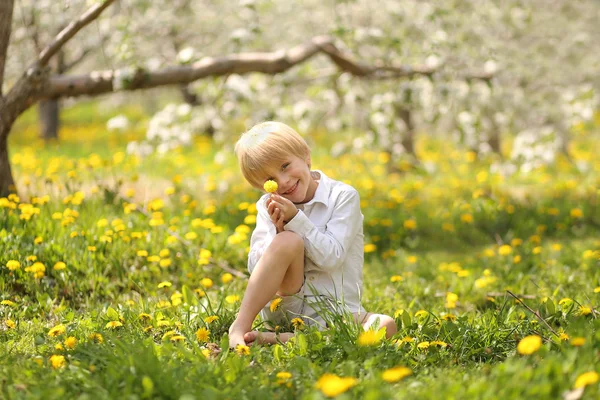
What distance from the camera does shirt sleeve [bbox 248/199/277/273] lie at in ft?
8.41

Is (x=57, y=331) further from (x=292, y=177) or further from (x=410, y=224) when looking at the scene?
(x=410, y=224)

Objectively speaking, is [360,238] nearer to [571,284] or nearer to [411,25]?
[571,284]

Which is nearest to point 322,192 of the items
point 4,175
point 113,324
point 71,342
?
point 113,324

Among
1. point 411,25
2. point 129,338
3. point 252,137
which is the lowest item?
point 129,338

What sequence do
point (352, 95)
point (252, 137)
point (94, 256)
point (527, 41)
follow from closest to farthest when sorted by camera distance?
point (252, 137), point (94, 256), point (352, 95), point (527, 41)

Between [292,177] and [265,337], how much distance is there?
631 mm

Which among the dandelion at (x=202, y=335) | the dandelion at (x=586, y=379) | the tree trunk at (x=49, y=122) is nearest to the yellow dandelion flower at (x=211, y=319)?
the dandelion at (x=202, y=335)

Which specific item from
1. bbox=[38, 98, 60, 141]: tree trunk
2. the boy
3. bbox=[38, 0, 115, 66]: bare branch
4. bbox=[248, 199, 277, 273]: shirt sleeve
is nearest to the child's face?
the boy

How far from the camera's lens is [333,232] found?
253cm

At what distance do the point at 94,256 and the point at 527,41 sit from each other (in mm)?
5969

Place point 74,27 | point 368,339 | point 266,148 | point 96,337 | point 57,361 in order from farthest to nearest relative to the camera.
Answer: point 74,27
point 266,148
point 96,337
point 368,339
point 57,361

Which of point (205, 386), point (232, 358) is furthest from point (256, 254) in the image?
point (205, 386)

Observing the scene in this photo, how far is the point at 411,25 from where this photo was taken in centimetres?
595

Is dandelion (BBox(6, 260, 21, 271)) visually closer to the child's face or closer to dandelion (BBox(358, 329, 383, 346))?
the child's face
